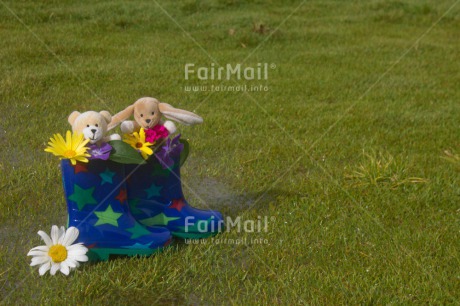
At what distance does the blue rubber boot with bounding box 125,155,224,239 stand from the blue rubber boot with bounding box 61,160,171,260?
0.37 feet

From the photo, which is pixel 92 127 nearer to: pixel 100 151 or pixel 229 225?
pixel 100 151

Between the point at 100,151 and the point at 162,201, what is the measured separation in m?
0.49

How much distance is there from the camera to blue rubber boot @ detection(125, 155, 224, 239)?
3.21 m

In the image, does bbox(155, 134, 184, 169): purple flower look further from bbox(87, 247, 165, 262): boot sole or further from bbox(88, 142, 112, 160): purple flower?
bbox(87, 247, 165, 262): boot sole

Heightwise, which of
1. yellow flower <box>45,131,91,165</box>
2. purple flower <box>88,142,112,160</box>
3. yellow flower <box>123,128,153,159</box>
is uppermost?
yellow flower <box>45,131,91,165</box>

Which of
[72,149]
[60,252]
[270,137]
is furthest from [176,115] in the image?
[270,137]

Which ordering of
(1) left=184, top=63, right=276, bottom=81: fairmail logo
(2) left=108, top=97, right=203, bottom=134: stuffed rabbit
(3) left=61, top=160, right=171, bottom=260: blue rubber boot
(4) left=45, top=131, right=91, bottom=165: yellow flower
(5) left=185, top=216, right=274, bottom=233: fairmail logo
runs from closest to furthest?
(4) left=45, top=131, right=91, bottom=165: yellow flower < (3) left=61, top=160, right=171, bottom=260: blue rubber boot < (2) left=108, top=97, right=203, bottom=134: stuffed rabbit < (5) left=185, top=216, right=274, bottom=233: fairmail logo < (1) left=184, top=63, right=276, bottom=81: fairmail logo

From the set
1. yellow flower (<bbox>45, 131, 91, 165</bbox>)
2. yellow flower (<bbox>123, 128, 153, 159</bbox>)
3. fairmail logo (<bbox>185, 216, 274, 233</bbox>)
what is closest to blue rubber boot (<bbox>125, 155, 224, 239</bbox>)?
fairmail logo (<bbox>185, 216, 274, 233</bbox>)

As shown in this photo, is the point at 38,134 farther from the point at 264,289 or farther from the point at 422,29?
the point at 422,29

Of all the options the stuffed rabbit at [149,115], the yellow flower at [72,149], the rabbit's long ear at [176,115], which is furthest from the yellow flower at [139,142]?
the yellow flower at [72,149]

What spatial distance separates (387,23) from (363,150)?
512 centimetres

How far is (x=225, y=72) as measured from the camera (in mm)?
6734

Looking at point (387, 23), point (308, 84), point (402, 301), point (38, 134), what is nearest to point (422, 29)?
point (387, 23)

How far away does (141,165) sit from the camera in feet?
10.5
